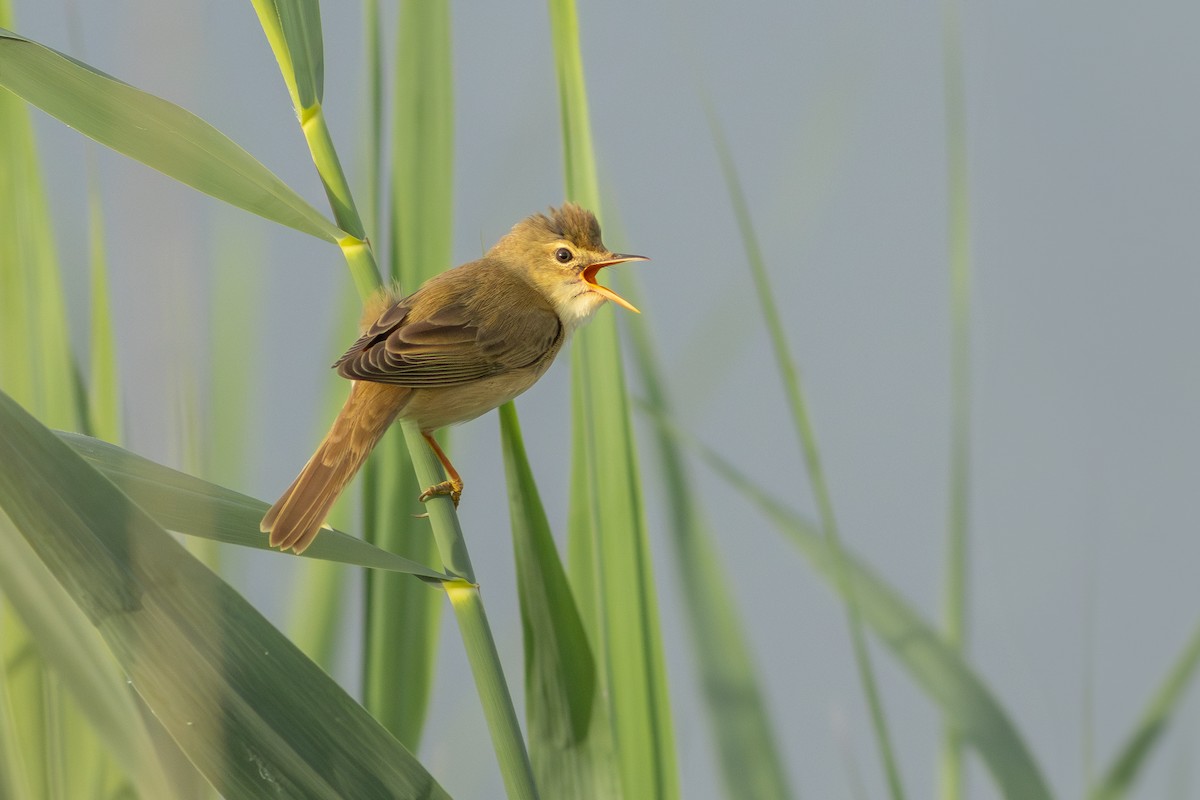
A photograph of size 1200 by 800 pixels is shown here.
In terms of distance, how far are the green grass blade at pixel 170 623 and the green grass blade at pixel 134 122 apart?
499mm

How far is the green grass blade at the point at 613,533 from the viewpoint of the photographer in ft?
4.15

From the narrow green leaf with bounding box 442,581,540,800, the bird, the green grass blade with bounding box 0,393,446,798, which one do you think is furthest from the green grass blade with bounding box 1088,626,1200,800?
the green grass blade with bounding box 0,393,446,798

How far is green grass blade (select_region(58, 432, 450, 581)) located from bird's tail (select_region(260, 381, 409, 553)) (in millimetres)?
35

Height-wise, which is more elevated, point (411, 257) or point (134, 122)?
point (134, 122)

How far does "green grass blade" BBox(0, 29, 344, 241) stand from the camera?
118cm

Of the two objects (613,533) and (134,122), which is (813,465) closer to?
(613,533)

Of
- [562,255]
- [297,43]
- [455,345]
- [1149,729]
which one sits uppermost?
[297,43]

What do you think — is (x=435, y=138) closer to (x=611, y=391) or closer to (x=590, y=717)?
(x=611, y=391)

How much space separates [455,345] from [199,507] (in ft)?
2.85

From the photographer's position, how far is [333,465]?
147cm

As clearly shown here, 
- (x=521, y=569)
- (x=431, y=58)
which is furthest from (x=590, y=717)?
(x=431, y=58)

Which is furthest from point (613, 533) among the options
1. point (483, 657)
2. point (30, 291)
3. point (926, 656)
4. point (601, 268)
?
point (601, 268)

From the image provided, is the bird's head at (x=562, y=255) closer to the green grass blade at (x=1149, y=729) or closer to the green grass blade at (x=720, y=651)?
the green grass blade at (x=720, y=651)

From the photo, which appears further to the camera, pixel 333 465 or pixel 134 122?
pixel 333 465
